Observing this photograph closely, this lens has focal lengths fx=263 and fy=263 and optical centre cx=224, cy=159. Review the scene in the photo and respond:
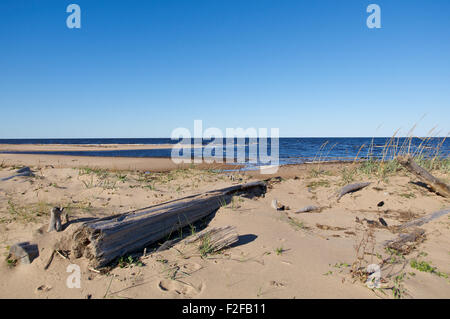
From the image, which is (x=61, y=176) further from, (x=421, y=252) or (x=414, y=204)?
(x=414, y=204)

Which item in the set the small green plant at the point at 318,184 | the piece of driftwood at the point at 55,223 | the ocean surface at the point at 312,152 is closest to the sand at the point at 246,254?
the piece of driftwood at the point at 55,223

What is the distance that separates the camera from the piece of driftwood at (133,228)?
2.67 metres

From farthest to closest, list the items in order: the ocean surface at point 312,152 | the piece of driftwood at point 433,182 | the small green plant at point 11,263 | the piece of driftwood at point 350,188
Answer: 1. the ocean surface at point 312,152
2. the piece of driftwood at point 350,188
3. the piece of driftwood at point 433,182
4. the small green plant at point 11,263

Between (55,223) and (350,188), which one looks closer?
(55,223)

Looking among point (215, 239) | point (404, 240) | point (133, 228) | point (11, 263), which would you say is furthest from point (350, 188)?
point (11, 263)

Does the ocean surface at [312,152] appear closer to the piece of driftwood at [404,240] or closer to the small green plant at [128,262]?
the piece of driftwood at [404,240]

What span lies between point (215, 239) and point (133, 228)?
0.97 meters

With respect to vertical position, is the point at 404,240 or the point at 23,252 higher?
the point at 23,252

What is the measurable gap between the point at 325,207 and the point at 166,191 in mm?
3460

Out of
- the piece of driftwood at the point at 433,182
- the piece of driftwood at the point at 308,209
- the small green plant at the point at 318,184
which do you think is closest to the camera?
the piece of driftwood at the point at 433,182

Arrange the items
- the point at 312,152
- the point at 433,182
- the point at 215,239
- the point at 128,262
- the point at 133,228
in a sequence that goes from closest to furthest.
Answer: the point at 128,262 → the point at 133,228 → the point at 215,239 → the point at 433,182 → the point at 312,152

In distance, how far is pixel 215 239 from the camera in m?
3.19

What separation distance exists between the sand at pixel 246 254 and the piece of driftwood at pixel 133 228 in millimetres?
143

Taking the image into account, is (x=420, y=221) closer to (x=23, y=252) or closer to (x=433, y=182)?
(x=433, y=182)
